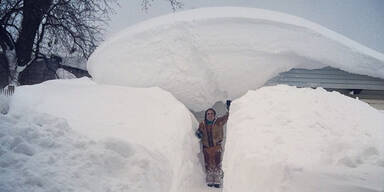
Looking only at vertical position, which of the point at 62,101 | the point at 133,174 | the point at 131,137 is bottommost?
the point at 133,174

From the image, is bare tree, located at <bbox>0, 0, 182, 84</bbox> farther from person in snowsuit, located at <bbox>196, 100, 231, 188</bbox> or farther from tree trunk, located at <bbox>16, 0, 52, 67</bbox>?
person in snowsuit, located at <bbox>196, 100, 231, 188</bbox>

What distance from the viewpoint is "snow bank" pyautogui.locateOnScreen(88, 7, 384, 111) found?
6895mm

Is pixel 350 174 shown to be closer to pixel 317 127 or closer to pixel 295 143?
pixel 295 143

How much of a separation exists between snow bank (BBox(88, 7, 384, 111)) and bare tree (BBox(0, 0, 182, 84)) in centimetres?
481

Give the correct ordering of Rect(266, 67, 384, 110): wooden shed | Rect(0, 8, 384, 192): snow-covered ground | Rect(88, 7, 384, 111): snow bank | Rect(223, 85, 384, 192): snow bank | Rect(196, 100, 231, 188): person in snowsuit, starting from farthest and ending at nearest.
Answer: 1. Rect(266, 67, 384, 110): wooden shed
2. Rect(88, 7, 384, 111): snow bank
3. Rect(196, 100, 231, 188): person in snowsuit
4. Rect(0, 8, 384, 192): snow-covered ground
5. Rect(223, 85, 384, 192): snow bank

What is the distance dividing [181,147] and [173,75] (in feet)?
6.77

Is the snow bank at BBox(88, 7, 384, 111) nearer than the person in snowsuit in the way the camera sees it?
No

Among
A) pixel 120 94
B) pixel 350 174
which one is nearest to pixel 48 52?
pixel 120 94

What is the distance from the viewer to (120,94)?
589 centimetres

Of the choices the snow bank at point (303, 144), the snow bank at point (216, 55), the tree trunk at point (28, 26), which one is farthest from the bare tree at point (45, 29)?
the snow bank at point (303, 144)

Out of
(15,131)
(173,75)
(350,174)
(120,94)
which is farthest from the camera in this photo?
(173,75)

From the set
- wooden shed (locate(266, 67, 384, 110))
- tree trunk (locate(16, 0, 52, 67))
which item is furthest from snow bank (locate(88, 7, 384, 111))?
tree trunk (locate(16, 0, 52, 67))

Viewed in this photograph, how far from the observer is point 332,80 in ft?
26.0

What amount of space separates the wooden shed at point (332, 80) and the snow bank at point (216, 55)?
0.31m
